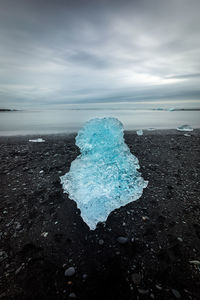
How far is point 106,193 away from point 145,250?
1.37 meters

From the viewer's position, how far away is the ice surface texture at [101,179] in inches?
122

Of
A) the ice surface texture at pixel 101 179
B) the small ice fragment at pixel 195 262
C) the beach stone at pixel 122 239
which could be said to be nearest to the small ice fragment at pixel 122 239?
the beach stone at pixel 122 239

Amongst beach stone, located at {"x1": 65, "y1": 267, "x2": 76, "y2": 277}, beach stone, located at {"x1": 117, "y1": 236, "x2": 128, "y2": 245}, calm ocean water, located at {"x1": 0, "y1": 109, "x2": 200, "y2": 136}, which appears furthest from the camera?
calm ocean water, located at {"x1": 0, "y1": 109, "x2": 200, "y2": 136}

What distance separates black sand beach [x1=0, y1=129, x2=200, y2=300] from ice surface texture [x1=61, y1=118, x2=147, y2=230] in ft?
0.60

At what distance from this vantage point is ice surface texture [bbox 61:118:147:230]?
3.09 meters

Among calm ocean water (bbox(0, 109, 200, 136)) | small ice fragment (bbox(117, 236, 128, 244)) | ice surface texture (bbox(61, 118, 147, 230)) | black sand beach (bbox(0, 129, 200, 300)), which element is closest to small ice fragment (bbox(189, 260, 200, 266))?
black sand beach (bbox(0, 129, 200, 300))

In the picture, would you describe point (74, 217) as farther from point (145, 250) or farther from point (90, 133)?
point (90, 133)

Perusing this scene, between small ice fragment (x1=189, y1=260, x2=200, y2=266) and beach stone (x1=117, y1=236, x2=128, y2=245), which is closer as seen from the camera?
small ice fragment (x1=189, y1=260, x2=200, y2=266)

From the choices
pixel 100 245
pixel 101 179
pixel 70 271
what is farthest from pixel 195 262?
pixel 101 179

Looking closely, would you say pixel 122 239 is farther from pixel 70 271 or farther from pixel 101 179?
pixel 101 179

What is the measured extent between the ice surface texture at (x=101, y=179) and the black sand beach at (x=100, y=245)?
18 centimetres

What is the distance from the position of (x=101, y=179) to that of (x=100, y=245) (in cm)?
167

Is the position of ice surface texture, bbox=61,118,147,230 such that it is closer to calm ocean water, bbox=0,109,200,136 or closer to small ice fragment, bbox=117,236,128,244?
small ice fragment, bbox=117,236,128,244

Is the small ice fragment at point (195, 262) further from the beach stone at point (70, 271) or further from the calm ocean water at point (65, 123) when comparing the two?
the calm ocean water at point (65, 123)
